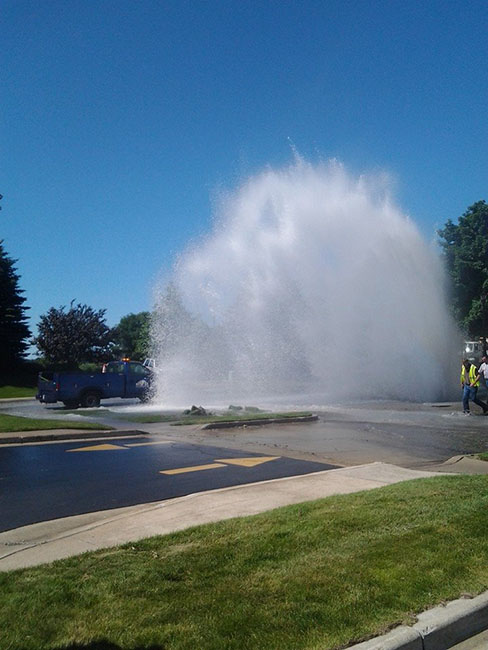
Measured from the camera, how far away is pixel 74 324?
48031 millimetres

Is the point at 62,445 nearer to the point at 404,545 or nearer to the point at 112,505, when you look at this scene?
the point at 112,505

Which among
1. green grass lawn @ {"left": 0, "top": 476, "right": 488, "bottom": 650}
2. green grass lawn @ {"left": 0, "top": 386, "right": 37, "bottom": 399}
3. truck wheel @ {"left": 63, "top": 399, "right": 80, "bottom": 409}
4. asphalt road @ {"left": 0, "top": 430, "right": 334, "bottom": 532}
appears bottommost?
green grass lawn @ {"left": 0, "top": 476, "right": 488, "bottom": 650}

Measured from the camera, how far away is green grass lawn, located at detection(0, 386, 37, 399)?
1457 inches

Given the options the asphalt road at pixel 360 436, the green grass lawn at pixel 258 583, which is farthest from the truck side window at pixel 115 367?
the green grass lawn at pixel 258 583

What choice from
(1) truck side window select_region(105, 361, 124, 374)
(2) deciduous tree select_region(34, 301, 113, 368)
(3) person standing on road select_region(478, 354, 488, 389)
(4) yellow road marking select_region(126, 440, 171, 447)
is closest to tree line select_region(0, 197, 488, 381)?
(2) deciduous tree select_region(34, 301, 113, 368)

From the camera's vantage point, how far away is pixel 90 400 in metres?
24.1

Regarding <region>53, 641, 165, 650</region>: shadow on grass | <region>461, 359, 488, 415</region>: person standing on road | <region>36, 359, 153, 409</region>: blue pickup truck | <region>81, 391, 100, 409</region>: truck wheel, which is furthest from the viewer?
<region>81, 391, 100, 409</region>: truck wheel

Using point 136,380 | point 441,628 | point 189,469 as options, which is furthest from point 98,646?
point 136,380

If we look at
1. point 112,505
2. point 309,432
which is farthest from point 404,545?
point 309,432

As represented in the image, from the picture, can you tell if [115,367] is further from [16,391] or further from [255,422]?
[16,391]

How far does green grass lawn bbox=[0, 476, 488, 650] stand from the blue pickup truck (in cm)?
1816

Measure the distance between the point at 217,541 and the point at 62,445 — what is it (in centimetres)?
826

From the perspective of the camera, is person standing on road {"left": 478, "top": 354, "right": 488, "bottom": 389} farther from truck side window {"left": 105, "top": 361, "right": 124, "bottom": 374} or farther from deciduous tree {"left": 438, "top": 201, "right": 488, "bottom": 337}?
deciduous tree {"left": 438, "top": 201, "right": 488, "bottom": 337}

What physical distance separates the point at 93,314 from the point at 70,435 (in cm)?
3614
